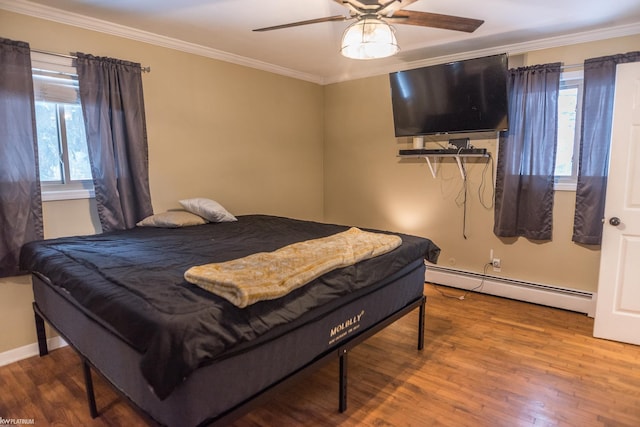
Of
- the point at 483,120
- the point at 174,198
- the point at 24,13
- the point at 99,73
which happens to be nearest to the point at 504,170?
the point at 483,120

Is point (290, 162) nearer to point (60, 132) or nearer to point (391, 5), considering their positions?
point (60, 132)

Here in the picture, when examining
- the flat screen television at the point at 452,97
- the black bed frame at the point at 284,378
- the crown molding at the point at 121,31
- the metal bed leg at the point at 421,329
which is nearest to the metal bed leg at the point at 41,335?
the black bed frame at the point at 284,378

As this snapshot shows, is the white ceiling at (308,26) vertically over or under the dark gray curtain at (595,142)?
over

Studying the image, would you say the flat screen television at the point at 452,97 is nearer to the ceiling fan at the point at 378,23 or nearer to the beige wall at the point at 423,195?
the beige wall at the point at 423,195

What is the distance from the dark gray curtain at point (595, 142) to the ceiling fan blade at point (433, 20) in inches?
61.4

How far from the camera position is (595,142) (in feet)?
9.97

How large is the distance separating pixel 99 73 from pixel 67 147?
0.61 meters

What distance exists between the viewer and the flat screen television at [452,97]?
3248mm

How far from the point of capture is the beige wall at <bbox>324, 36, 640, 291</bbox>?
330 centimetres

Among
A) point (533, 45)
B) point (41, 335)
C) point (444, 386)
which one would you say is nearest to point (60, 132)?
point (41, 335)

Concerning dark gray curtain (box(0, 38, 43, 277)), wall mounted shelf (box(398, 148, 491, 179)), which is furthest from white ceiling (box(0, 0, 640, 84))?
wall mounted shelf (box(398, 148, 491, 179))

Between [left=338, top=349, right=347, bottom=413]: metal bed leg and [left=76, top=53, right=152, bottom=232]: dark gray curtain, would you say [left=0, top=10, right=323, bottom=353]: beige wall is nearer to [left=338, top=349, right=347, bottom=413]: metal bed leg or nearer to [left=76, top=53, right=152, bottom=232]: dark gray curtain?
[left=76, top=53, right=152, bottom=232]: dark gray curtain

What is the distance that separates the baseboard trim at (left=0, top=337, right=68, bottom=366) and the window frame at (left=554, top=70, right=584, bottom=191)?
13.6ft

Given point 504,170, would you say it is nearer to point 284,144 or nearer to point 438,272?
point 438,272
